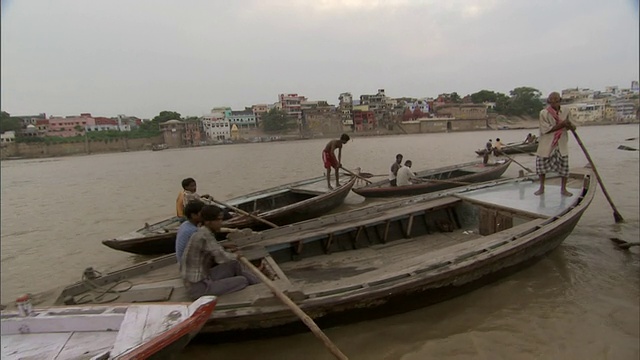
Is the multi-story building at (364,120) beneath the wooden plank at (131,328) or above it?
above

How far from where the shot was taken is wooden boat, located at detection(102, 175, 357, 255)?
5883 mm

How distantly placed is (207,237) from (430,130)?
Result: 75958 mm

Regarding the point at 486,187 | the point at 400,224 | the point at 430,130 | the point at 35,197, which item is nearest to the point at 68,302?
the point at 400,224

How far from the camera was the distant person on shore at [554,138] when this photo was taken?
5352 mm

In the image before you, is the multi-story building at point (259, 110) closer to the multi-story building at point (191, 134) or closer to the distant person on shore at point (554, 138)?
the multi-story building at point (191, 134)

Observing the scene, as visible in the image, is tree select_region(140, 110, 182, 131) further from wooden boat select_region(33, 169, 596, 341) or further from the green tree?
wooden boat select_region(33, 169, 596, 341)

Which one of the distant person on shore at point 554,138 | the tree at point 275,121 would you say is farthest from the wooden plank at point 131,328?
the tree at point 275,121

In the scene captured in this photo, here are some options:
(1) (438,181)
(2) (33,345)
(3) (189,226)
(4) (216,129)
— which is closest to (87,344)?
(2) (33,345)

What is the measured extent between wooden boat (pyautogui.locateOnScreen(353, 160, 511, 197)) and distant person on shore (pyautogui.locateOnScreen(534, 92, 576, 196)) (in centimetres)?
344

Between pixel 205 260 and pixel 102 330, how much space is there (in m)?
0.98

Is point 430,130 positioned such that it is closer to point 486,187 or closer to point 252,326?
point 486,187

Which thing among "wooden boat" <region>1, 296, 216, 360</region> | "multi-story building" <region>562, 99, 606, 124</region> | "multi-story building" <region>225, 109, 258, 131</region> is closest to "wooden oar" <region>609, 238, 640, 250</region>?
"wooden boat" <region>1, 296, 216, 360</region>

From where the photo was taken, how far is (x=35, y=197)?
17.2 m

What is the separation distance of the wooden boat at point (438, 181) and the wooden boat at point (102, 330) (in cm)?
714
